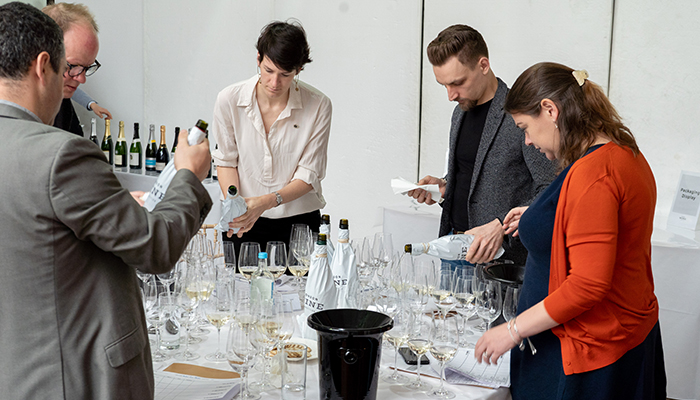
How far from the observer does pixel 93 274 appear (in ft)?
3.71

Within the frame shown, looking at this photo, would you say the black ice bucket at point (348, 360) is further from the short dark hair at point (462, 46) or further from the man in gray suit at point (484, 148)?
the short dark hair at point (462, 46)

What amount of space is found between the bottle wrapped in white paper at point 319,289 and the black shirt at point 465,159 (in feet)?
2.99

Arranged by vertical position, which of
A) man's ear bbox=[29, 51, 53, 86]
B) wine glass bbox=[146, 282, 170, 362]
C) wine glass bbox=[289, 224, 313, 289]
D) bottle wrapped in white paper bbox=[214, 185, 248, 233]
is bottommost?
wine glass bbox=[146, 282, 170, 362]

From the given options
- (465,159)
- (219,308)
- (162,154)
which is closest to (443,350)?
(219,308)

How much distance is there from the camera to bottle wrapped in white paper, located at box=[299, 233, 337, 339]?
66.5 inches

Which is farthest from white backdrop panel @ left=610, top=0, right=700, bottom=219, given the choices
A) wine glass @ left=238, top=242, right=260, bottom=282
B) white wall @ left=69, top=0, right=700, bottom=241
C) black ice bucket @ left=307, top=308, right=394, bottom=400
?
black ice bucket @ left=307, top=308, right=394, bottom=400

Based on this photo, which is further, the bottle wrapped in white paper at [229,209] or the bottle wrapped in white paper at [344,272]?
the bottle wrapped in white paper at [229,209]

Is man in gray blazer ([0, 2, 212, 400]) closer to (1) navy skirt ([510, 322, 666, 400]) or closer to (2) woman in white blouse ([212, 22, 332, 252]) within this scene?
(1) navy skirt ([510, 322, 666, 400])

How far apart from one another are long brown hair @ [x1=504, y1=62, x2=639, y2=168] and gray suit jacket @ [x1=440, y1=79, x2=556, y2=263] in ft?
2.06

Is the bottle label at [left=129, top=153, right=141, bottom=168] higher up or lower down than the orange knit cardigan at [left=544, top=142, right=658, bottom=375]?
higher up

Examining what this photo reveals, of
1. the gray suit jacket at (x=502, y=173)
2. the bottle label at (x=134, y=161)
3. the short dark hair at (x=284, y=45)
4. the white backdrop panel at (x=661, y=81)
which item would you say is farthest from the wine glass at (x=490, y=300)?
the bottle label at (x=134, y=161)

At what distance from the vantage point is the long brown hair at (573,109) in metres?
1.47

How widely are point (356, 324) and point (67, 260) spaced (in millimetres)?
627

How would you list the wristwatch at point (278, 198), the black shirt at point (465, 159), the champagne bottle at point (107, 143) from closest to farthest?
1. the black shirt at point (465, 159)
2. the wristwatch at point (278, 198)
3. the champagne bottle at point (107, 143)
